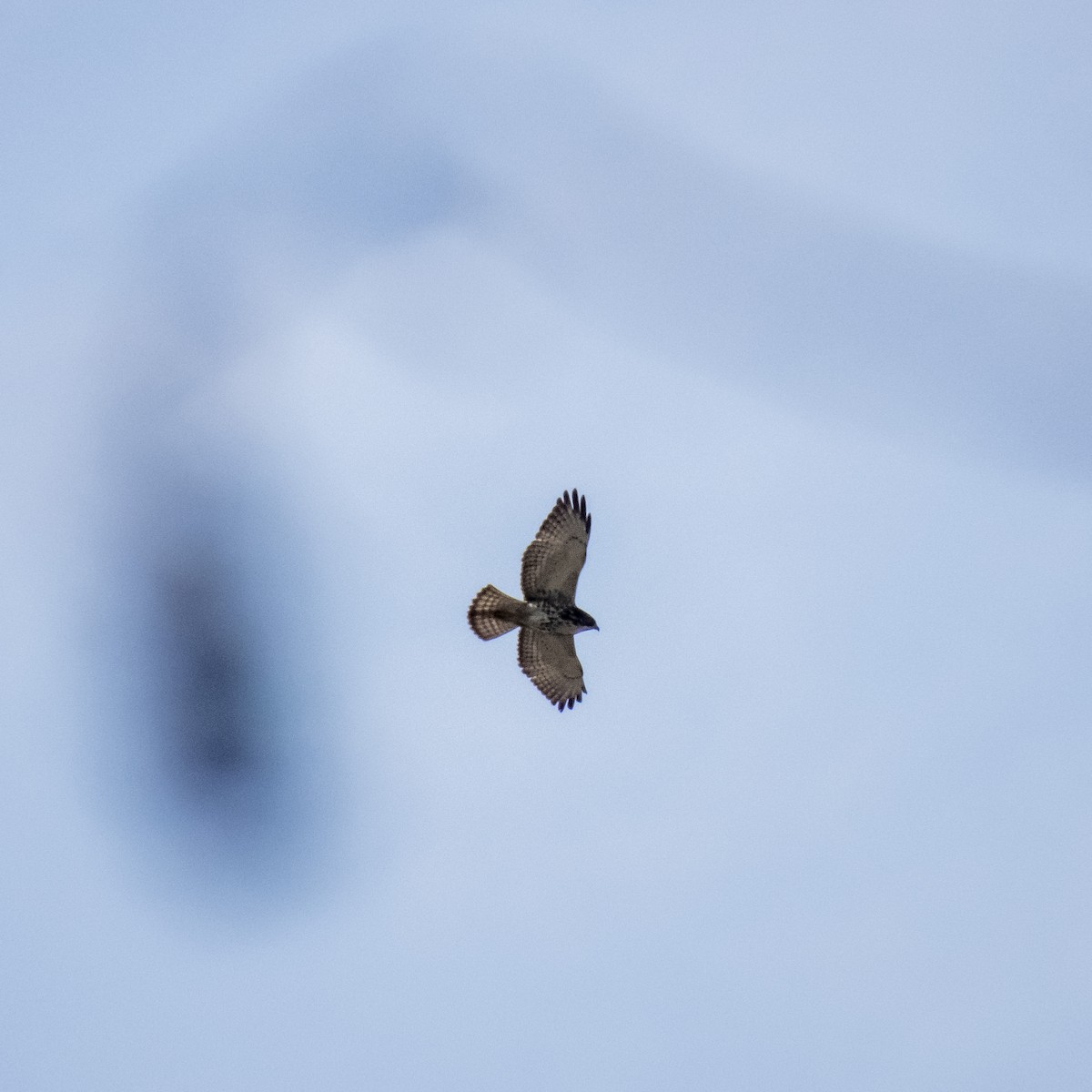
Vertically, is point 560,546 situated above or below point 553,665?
above

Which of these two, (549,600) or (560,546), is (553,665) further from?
(560,546)

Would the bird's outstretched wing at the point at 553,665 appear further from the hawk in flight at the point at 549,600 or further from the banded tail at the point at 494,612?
the banded tail at the point at 494,612

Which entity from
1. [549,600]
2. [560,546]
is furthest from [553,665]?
[560,546]

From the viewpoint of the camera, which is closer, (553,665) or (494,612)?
(494,612)

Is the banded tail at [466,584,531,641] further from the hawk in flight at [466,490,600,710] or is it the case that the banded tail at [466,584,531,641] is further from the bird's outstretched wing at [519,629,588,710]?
the bird's outstretched wing at [519,629,588,710]

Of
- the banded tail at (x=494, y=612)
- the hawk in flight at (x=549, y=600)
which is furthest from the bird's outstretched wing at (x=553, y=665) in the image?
the banded tail at (x=494, y=612)

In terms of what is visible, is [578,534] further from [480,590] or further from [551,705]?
[551,705]
